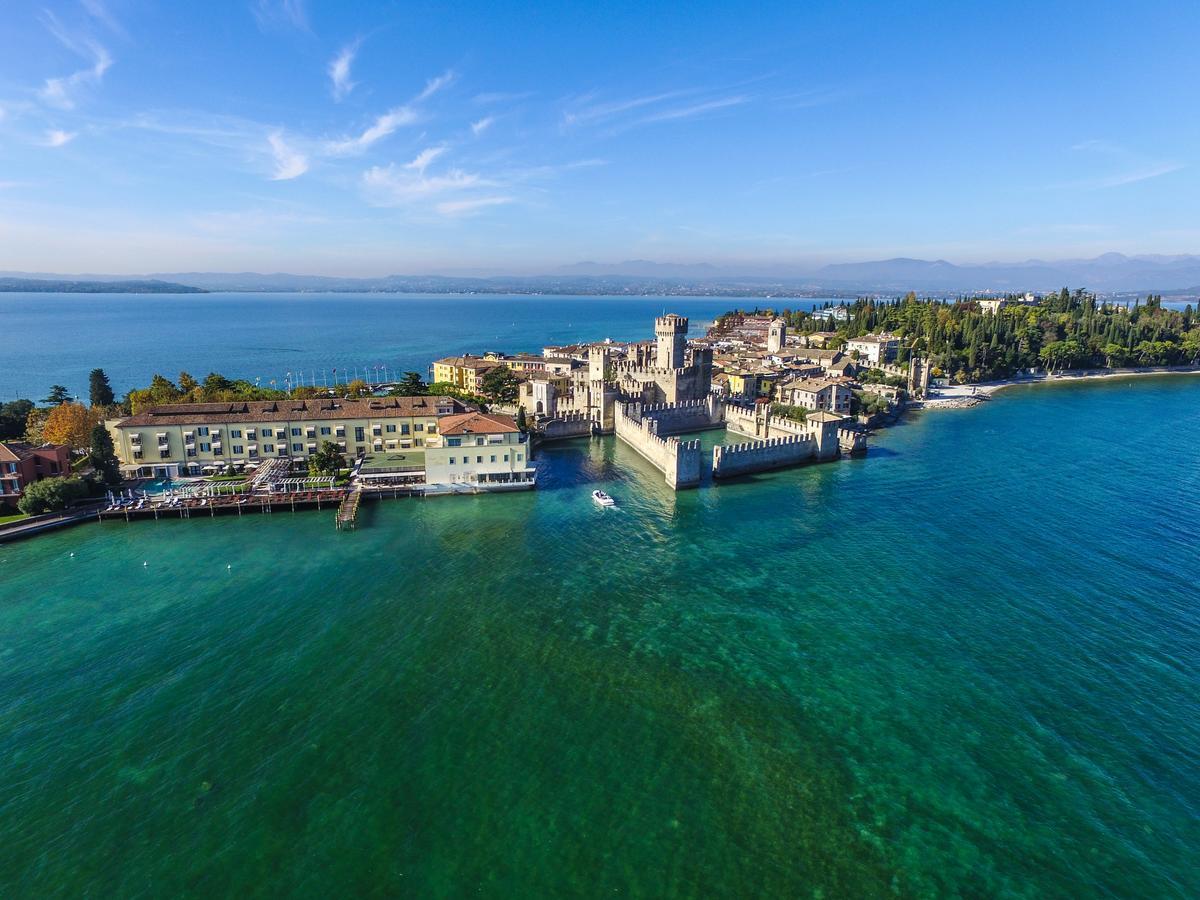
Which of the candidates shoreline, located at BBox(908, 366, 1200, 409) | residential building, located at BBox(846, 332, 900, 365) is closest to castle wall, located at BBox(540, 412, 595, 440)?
shoreline, located at BBox(908, 366, 1200, 409)

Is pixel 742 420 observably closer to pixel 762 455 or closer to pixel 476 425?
pixel 762 455

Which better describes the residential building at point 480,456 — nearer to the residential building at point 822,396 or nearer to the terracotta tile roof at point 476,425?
the terracotta tile roof at point 476,425

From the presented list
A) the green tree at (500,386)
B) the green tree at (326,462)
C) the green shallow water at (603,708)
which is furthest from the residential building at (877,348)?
the green tree at (326,462)

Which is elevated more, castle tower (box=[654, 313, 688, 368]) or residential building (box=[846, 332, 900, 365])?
castle tower (box=[654, 313, 688, 368])

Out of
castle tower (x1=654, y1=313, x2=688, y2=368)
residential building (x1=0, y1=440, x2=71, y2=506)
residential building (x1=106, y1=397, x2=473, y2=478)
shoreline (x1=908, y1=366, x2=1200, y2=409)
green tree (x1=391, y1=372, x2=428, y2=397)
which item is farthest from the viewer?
shoreline (x1=908, y1=366, x2=1200, y2=409)

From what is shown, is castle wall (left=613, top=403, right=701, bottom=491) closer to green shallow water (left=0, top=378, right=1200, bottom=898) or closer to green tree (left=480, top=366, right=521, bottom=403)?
green shallow water (left=0, top=378, right=1200, bottom=898)
